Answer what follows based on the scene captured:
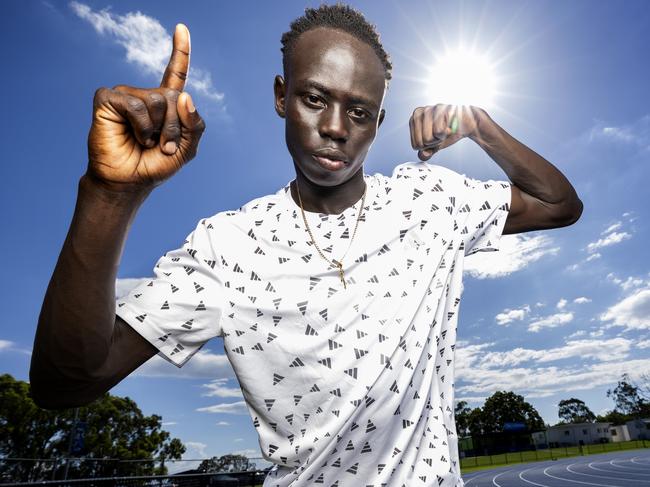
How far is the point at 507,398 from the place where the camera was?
9544 centimetres

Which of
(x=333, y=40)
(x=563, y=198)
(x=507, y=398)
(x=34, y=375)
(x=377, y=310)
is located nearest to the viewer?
(x=34, y=375)

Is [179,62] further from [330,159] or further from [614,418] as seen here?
[614,418]

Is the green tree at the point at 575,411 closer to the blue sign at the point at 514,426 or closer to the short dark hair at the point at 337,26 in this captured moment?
the blue sign at the point at 514,426

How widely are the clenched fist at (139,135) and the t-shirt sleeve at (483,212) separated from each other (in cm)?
130

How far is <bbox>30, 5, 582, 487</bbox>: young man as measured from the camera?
4.69ft

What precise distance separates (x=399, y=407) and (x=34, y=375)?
1210 mm

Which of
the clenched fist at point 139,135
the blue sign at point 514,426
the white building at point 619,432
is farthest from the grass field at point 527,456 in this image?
the clenched fist at point 139,135

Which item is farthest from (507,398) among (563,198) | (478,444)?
(563,198)

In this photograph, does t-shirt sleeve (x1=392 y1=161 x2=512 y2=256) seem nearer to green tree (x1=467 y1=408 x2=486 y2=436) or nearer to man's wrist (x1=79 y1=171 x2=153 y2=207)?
man's wrist (x1=79 y1=171 x2=153 y2=207)

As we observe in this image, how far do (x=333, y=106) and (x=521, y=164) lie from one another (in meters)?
1.01

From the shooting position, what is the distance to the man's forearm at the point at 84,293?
Answer: 4.13 feet

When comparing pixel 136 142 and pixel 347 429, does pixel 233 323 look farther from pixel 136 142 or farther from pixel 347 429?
pixel 136 142

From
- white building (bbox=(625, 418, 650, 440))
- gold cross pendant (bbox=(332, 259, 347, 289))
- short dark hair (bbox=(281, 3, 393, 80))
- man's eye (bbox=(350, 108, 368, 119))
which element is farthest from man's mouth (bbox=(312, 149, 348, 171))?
white building (bbox=(625, 418, 650, 440))

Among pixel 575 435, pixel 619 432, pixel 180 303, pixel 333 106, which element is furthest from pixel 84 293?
pixel 619 432
